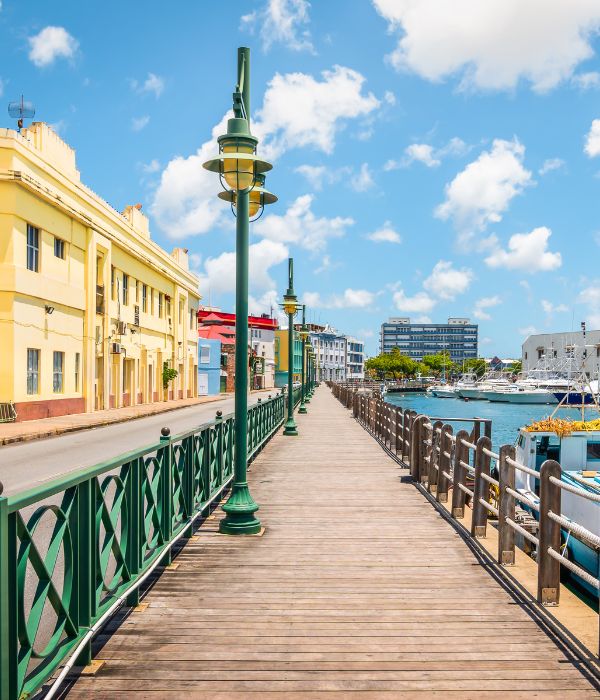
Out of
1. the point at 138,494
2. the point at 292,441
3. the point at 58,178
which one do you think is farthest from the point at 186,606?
the point at 58,178

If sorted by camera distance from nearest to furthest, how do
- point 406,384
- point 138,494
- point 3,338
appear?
point 138,494
point 3,338
point 406,384

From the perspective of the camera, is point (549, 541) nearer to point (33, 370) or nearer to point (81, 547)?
point (81, 547)

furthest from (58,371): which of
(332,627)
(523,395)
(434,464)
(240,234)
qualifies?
(523,395)

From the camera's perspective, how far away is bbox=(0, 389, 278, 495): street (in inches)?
525

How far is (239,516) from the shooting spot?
802 centimetres

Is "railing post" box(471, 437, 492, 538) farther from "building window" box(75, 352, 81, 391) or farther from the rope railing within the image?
"building window" box(75, 352, 81, 391)

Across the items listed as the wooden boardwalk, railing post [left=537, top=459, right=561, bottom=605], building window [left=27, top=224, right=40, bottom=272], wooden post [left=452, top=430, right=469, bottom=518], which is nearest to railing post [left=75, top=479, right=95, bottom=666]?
the wooden boardwalk

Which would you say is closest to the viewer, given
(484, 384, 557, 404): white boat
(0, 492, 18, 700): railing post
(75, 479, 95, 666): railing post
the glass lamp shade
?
(0, 492, 18, 700): railing post

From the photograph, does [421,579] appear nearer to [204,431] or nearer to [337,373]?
[204,431]

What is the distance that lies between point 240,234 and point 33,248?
20894mm

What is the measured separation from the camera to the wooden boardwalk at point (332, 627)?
417cm

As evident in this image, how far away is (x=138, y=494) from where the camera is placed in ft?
17.7

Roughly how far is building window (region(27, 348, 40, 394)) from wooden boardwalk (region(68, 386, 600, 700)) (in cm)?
1974

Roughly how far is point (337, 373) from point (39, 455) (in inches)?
6566
